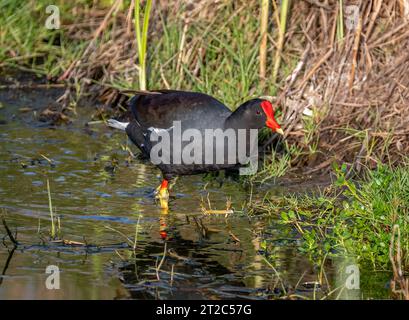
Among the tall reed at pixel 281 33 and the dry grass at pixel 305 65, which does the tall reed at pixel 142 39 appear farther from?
the tall reed at pixel 281 33

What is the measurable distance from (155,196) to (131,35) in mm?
2549

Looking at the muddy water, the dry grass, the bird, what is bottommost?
the muddy water

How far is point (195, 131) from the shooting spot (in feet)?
20.8

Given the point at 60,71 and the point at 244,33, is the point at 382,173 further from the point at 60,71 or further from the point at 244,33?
the point at 60,71

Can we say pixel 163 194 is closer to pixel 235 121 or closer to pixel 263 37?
pixel 235 121

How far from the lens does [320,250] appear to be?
17.3ft

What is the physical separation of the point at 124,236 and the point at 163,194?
0.91m

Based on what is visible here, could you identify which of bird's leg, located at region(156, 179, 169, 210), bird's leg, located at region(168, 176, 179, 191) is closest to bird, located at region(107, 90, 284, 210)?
bird's leg, located at region(156, 179, 169, 210)

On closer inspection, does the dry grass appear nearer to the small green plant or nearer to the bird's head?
the bird's head

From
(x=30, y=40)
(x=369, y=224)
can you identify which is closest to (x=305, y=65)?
(x=369, y=224)

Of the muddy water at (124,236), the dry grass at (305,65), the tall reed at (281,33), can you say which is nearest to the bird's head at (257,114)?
the muddy water at (124,236)

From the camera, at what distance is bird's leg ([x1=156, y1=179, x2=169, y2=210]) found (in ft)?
20.6

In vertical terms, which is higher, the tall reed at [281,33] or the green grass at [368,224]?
the tall reed at [281,33]

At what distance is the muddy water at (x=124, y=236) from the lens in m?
4.78
